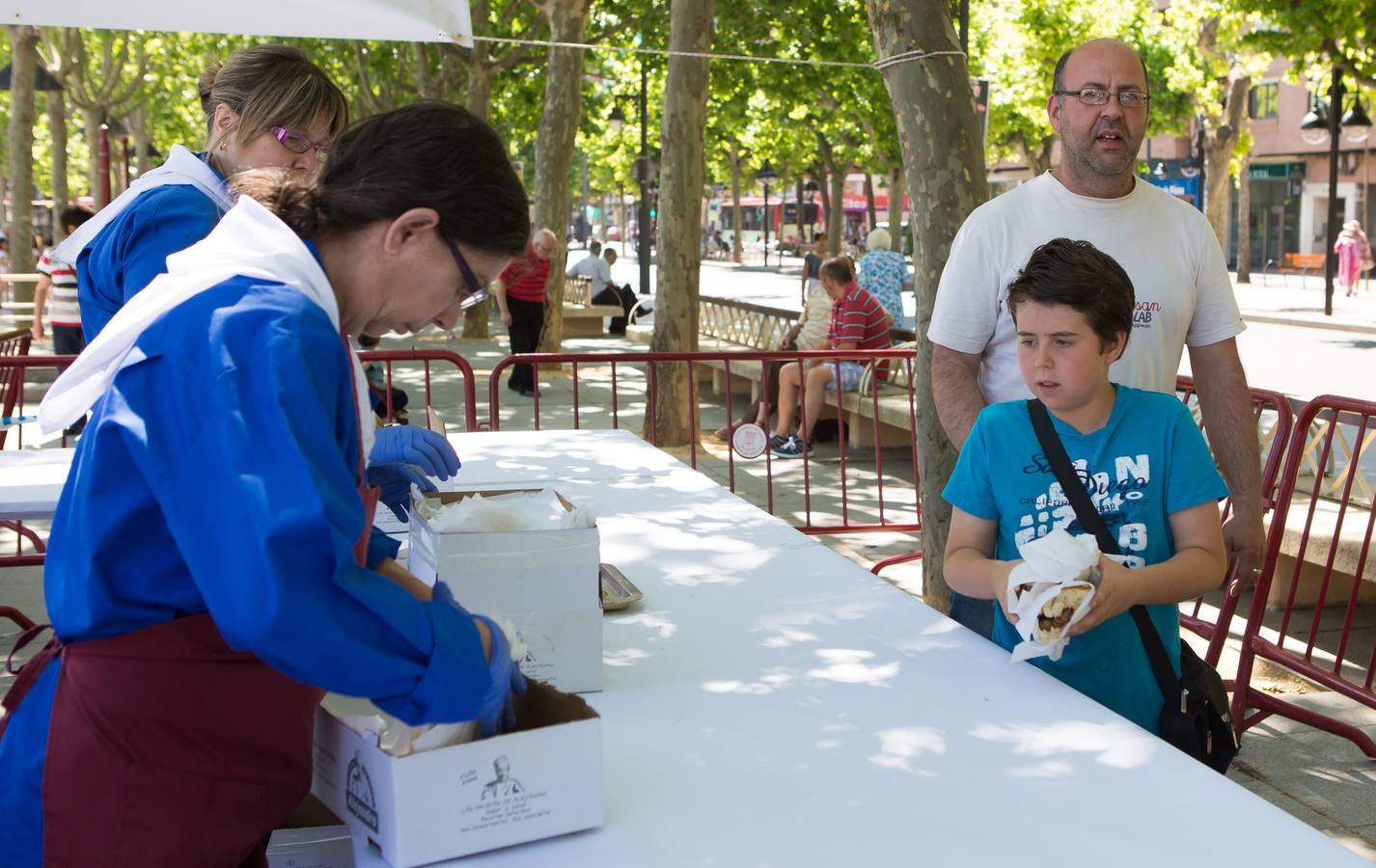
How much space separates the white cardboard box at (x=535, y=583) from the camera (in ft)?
7.22

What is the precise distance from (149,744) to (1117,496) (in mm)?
1945

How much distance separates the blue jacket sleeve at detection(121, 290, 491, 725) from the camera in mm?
1422

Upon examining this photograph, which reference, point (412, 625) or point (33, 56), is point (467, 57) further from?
point (412, 625)

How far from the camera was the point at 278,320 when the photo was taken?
4.87ft

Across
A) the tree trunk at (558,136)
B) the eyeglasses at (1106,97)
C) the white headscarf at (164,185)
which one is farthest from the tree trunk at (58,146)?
the eyeglasses at (1106,97)

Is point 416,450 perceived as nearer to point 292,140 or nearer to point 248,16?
point 292,140

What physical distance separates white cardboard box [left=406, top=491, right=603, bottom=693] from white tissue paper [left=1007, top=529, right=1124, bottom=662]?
741mm

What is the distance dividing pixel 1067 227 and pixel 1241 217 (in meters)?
33.7

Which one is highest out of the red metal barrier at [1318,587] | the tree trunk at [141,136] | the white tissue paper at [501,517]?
the tree trunk at [141,136]

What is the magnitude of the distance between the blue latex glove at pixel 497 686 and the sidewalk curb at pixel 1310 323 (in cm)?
2187

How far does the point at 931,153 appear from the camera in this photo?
208 inches

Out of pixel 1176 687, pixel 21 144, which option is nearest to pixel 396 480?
pixel 1176 687

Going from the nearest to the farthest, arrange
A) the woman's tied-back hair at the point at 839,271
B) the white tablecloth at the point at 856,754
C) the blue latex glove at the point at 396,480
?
the white tablecloth at the point at 856,754 < the blue latex glove at the point at 396,480 < the woman's tied-back hair at the point at 839,271

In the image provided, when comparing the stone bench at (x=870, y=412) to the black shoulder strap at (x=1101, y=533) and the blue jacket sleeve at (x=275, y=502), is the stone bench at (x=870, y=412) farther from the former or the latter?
the blue jacket sleeve at (x=275, y=502)
